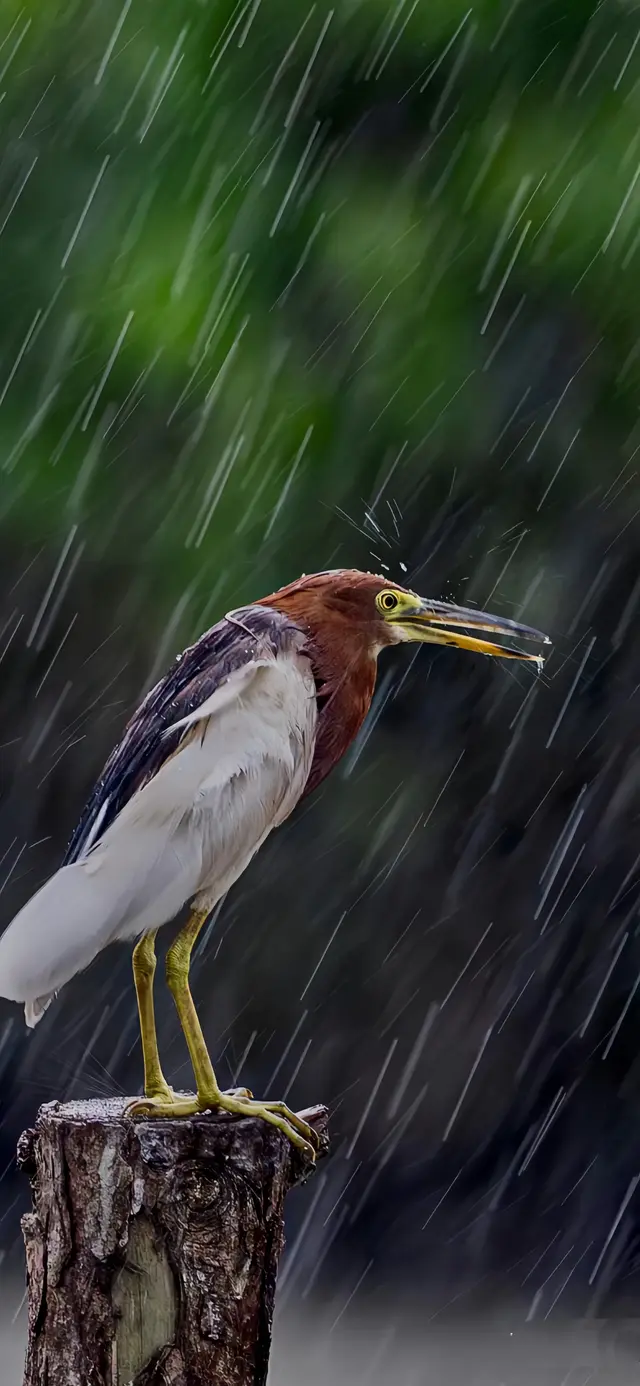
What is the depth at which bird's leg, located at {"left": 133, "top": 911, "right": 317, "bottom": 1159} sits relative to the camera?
2287mm

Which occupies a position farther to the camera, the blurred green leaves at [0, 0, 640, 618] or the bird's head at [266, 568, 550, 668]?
the blurred green leaves at [0, 0, 640, 618]

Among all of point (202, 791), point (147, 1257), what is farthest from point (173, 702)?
point (147, 1257)

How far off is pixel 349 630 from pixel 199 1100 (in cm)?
75

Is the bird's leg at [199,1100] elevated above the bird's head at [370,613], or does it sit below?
below

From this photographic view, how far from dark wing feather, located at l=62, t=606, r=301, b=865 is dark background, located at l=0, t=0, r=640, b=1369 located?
233 centimetres

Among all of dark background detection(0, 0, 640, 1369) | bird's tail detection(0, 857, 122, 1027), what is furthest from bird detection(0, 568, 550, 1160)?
dark background detection(0, 0, 640, 1369)

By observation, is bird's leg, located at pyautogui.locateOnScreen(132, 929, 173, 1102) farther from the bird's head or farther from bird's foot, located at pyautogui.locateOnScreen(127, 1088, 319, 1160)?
the bird's head

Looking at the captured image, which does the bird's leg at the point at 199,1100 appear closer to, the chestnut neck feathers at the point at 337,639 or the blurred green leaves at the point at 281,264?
the chestnut neck feathers at the point at 337,639

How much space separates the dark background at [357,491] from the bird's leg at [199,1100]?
8.32 feet

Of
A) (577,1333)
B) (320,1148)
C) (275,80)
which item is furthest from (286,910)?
(320,1148)

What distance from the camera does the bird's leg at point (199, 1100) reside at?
2.29 m

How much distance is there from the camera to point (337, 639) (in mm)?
2521

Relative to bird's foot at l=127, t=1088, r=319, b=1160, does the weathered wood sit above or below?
below

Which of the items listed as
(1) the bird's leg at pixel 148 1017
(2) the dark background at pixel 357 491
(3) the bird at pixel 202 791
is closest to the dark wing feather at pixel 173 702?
(3) the bird at pixel 202 791
